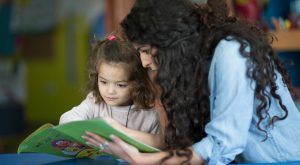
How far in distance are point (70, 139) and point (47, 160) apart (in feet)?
0.75

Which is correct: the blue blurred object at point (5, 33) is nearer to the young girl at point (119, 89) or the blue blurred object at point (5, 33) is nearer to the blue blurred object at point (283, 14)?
the blue blurred object at point (283, 14)

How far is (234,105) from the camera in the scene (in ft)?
3.82

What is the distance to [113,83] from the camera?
1527mm

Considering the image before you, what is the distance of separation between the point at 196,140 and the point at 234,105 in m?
0.18

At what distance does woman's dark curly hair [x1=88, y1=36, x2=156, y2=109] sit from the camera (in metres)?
1.52

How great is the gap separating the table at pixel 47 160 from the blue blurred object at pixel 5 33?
403 centimetres

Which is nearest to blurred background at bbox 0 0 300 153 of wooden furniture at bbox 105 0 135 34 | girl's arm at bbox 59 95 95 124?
wooden furniture at bbox 105 0 135 34

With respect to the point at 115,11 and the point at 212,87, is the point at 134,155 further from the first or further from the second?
the point at 115,11

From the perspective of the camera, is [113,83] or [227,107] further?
[113,83]

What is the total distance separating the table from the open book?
0.02 m

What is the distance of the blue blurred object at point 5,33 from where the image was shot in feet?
18.0

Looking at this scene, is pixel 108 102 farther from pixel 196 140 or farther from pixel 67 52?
pixel 67 52

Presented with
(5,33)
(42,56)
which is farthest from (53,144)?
(42,56)

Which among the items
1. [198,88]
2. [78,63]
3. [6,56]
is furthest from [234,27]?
[78,63]
